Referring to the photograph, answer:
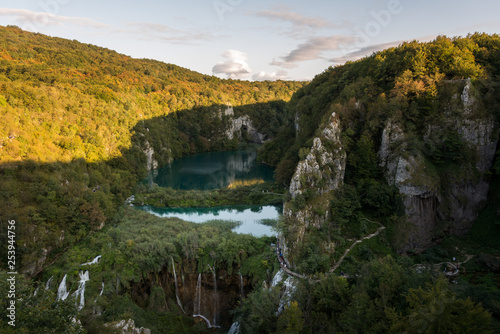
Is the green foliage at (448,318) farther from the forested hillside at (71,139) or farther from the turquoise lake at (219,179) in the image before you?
the forested hillside at (71,139)

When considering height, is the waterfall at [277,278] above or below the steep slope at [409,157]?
below

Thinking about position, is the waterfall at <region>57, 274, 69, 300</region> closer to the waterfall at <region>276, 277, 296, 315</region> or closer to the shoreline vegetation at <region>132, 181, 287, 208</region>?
the waterfall at <region>276, 277, 296, 315</region>

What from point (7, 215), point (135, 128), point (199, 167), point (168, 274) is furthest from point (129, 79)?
point (168, 274)

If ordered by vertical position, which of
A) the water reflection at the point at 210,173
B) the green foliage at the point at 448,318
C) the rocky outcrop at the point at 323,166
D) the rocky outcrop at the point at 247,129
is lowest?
the water reflection at the point at 210,173

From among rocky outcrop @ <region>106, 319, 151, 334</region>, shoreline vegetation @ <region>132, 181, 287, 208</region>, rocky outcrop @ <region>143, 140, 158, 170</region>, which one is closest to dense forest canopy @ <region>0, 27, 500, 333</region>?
rocky outcrop @ <region>106, 319, 151, 334</region>

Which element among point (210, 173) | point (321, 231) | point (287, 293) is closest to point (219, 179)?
point (210, 173)

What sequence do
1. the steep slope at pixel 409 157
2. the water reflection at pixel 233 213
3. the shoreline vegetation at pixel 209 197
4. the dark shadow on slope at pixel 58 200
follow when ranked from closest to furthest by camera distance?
the dark shadow on slope at pixel 58 200 < the steep slope at pixel 409 157 < the water reflection at pixel 233 213 < the shoreline vegetation at pixel 209 197

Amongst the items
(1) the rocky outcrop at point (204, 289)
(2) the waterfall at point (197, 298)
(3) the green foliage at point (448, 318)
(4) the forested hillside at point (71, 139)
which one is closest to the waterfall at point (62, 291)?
(4) the forested hillside at point (71, 139)
